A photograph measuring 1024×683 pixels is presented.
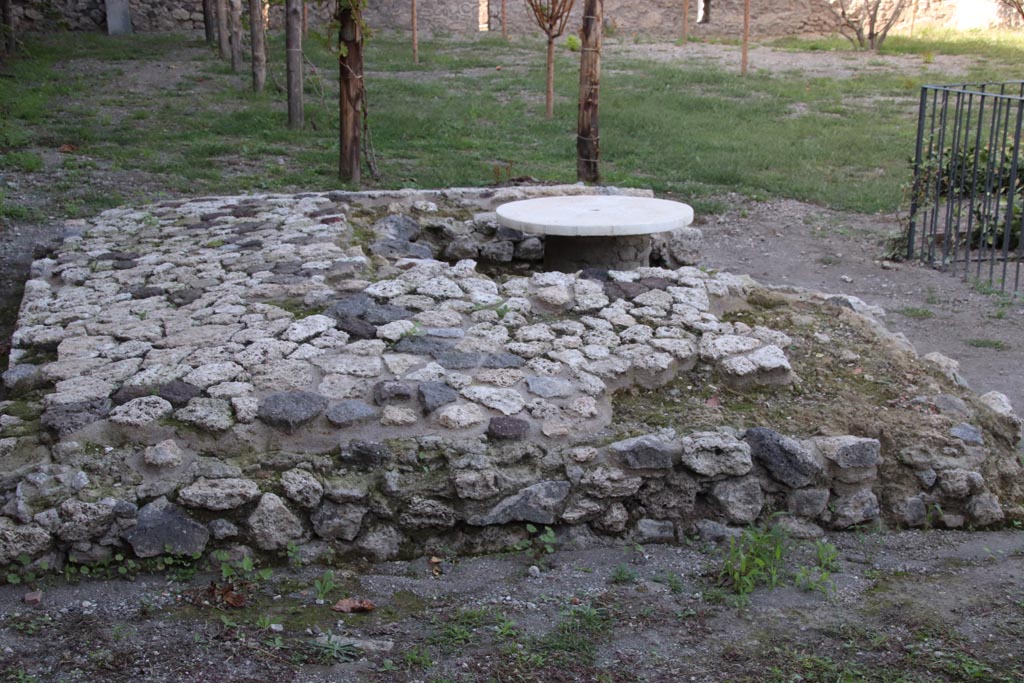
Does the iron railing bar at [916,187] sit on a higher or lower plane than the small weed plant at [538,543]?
higher

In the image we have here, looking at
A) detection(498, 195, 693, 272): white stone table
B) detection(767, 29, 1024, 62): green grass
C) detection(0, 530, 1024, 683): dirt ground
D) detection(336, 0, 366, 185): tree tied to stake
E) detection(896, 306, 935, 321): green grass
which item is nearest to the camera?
detection(0, 530, 1024, 683): dirt ground

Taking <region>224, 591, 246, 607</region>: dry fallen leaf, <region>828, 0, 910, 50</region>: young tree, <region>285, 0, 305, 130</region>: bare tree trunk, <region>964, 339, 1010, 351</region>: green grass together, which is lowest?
<region>224, 591, 246, 607</region>: dry fallen leaf

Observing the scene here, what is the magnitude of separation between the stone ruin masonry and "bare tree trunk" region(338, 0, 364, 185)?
3.72 m

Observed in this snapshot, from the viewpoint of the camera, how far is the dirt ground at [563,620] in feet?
9.61

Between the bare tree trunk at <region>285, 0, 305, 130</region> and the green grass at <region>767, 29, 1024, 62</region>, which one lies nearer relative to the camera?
the bare tree trunk at <region>285, 0, 305, 130</region>

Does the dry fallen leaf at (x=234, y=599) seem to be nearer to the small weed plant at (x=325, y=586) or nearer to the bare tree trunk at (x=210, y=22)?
the small weed plant at (x=325, y=586)

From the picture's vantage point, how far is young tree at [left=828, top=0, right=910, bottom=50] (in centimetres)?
1795

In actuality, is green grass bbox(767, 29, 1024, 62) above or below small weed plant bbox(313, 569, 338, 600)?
above

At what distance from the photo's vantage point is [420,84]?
14.2m

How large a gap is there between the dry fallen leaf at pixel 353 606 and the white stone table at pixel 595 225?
127 inches

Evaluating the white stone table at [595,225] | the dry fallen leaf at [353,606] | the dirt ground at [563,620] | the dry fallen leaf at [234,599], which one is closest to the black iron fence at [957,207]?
the white stone table at [595,225]

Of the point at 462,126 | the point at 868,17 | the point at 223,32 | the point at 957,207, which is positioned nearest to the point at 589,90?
the point at 462,126

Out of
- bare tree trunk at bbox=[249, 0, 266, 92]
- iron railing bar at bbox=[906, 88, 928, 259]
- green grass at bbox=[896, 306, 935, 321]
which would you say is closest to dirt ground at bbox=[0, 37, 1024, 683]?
green grass at bbox=[896, 306, 935, 321]

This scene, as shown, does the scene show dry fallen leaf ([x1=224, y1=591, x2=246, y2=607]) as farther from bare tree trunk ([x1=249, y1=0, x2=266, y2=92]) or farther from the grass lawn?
bare tree trunk ([x1=249, y1=0, x2=266, y2=92])
